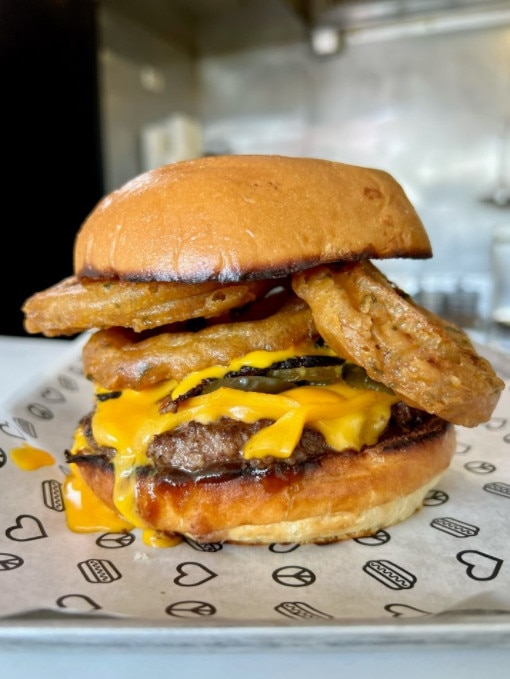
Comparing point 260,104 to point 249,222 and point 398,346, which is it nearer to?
point 249,222

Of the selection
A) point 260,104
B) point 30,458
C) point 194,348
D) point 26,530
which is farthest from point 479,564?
point 260,104

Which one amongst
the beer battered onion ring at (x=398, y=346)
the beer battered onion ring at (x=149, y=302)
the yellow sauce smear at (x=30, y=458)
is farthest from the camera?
the yellow sauce smear at (x=30, y=458)

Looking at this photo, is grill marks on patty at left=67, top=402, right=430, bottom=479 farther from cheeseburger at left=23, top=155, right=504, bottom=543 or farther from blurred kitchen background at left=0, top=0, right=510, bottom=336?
blurred kitchen background at left=0, top=0, right=510, bottom=336

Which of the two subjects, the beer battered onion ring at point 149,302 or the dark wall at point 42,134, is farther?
the dark wall at point 42,134

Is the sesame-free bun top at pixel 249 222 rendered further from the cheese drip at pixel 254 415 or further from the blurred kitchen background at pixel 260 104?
the blurred kitchen background at pixel 260 104

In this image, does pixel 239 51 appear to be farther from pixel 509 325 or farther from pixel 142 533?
pixel 142 533

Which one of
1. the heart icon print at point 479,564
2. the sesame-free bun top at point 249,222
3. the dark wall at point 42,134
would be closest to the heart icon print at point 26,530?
the sesame-free bun top at point 249,222

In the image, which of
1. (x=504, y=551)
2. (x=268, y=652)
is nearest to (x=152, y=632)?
(x=268, y=652)
